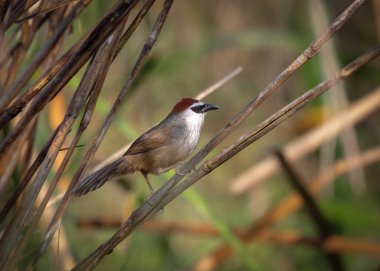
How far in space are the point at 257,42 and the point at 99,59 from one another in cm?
234

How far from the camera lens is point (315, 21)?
328 centimetres

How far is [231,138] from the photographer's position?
5.33 metres

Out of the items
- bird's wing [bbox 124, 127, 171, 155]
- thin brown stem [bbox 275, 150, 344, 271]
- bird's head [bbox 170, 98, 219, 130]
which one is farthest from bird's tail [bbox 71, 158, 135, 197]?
thin brown stem [bbox 275, 150, 344, 271]

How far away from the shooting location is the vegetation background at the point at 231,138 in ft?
11.2

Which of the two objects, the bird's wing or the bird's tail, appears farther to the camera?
the bird's wing

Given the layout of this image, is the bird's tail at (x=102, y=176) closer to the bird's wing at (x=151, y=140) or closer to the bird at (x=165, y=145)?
the bird at (x=165, y=145)

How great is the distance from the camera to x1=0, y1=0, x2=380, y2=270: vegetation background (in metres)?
3.40

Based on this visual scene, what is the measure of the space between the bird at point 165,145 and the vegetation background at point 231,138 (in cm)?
28

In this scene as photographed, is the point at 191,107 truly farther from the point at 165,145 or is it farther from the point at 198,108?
the point at 165,145

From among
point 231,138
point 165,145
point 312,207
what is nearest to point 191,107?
point 165,145

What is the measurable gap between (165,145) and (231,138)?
9.28 ft

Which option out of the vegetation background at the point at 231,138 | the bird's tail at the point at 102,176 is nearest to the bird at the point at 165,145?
the bird's tail at the point at 102,176

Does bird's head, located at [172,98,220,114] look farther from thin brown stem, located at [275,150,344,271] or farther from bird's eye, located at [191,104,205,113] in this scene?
thin brown stem, located at [275,150,344,271]

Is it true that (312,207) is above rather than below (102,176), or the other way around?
below
